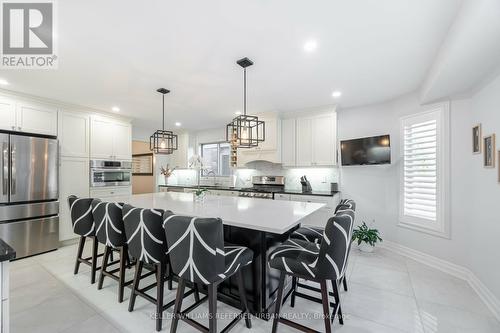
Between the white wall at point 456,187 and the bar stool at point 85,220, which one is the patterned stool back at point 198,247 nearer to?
the bar stool at point 85,220

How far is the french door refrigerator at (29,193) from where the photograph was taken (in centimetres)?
318

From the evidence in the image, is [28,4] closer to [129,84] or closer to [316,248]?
[129,84]

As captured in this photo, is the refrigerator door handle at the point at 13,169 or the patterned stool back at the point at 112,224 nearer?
the patterned stool back at the point at 112,224

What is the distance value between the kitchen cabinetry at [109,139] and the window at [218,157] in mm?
2090

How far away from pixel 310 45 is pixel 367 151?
233cm

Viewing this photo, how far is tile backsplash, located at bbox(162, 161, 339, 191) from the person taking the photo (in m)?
4.48

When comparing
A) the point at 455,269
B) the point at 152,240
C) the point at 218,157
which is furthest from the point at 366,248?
the point at 218,157

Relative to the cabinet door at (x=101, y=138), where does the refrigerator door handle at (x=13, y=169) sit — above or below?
below

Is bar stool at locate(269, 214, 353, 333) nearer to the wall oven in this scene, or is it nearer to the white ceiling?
the white ceiling

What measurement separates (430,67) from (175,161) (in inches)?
242

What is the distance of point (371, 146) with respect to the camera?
369 centimetres

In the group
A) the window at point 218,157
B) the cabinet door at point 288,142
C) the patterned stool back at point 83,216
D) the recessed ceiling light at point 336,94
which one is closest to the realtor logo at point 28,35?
the patterned stool back at point 83,216

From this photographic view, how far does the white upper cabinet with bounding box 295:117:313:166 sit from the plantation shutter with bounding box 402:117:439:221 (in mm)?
1565

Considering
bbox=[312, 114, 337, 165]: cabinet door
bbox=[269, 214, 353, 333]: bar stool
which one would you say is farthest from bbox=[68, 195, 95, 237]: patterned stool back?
bbox=[312, 114, 337, 165]: cabinet door
